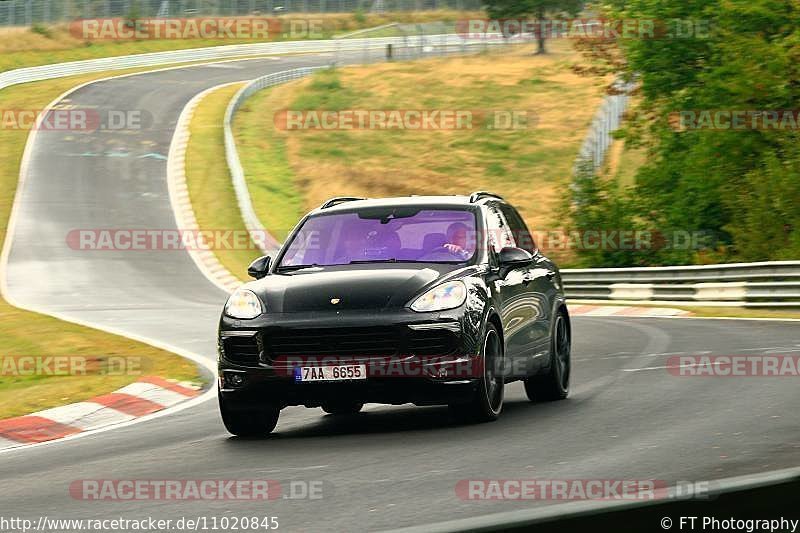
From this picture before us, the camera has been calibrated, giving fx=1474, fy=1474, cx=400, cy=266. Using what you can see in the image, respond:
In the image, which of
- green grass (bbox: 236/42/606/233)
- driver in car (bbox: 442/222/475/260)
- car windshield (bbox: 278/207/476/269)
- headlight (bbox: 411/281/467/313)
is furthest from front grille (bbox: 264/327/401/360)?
green grass (bbox: 236/42/606/233)

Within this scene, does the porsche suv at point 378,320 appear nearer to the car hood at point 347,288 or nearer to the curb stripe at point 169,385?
the car hood at point 347,288

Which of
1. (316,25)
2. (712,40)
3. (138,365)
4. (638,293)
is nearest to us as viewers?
(138,365)

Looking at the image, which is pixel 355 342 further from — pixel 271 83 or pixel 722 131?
pixel 271 83

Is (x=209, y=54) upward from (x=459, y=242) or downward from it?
downward

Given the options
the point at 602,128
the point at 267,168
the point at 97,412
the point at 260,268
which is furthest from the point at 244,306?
the point at 267,168

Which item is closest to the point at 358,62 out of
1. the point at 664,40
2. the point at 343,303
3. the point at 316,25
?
the point at 316,25

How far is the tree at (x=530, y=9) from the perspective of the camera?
76.9m

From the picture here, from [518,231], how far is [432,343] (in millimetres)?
2719

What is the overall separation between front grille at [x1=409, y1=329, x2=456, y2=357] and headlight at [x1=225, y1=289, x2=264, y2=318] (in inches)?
41.4

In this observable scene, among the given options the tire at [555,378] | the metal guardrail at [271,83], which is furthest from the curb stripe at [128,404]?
the metal guardrail at [271,83]

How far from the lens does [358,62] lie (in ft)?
244

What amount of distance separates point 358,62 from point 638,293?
155ft

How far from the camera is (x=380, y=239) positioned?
10617mm

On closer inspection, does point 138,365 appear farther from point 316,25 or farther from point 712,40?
point 316,25
